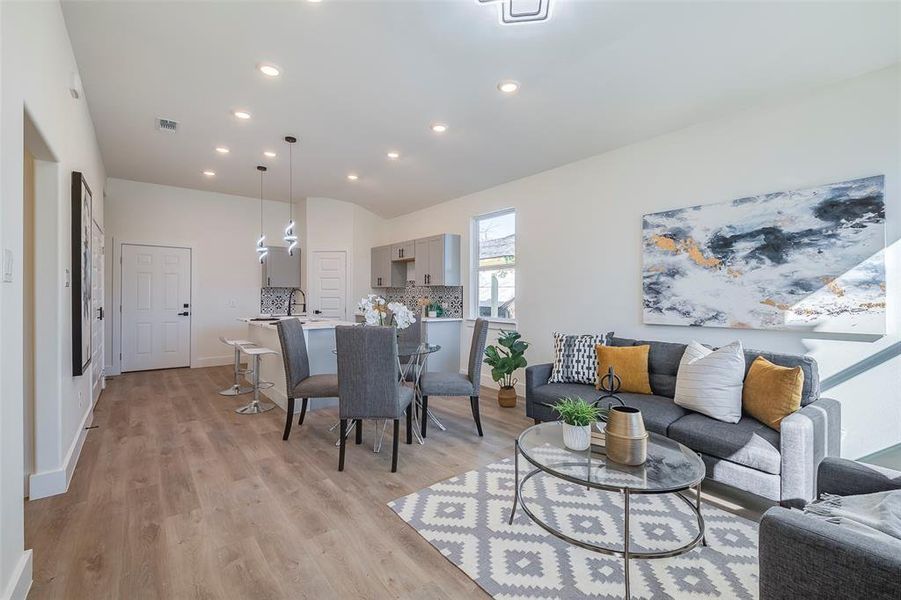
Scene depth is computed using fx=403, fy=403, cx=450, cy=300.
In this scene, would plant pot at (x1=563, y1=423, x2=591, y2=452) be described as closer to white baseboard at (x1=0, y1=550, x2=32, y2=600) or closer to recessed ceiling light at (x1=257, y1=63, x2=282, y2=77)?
white baseboard at (x1=0, y1=550, x2=32, y2=600)

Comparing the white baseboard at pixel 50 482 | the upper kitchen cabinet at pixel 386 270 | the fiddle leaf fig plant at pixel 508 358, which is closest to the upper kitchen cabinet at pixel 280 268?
the upper kitchen cabinet at pixel 386 270

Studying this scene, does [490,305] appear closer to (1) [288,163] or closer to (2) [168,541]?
(1) [288,163]

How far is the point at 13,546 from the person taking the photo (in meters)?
1.57

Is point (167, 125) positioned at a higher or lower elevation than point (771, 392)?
higher

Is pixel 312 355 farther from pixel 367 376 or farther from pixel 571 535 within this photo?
pixel 571 535

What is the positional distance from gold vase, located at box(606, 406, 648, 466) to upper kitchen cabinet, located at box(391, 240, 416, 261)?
483 cm

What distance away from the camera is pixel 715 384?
2.66 m

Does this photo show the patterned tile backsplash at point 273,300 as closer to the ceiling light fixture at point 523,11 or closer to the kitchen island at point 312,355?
the kitchen island at point 312,355

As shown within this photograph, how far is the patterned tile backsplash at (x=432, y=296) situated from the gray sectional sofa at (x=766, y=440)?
3.21 meters

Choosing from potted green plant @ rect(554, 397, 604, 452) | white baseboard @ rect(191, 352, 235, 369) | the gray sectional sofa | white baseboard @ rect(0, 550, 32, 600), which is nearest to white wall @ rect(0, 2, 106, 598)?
white baseboard @ rect(0, 550, 32, 600)

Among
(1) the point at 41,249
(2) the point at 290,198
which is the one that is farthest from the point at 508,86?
(2) the point at 290,198

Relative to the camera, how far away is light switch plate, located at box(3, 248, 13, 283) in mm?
1520

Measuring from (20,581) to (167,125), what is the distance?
156 inches

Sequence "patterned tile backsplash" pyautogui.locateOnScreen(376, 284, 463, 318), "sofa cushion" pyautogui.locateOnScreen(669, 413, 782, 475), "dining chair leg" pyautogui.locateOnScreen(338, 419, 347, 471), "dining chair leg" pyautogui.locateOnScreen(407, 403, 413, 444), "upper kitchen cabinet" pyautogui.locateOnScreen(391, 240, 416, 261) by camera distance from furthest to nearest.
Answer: "upper kitchen cabinet" pyautogui.locateOnScreen(391, 240, 416, 261) < "patterned tile backsplash" pyautogui.locateOnScreen(376, 284, 463, 318) < "dining chair leg" pyautogui.locateOnScreen(407, 403, 413, 444) < "dining chair leg" pyautogui.locateOnScreen(338, 419, 347, 471) < "sofa cushion" pyautogui.locateOnScreen(669, 413, 782, 475)
